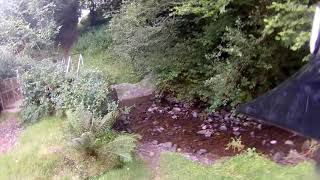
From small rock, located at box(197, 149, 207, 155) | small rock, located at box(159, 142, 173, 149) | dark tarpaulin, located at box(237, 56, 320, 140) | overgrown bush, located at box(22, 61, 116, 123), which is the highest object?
dark tarpaulin, located at box(237, 56, 320, 140)

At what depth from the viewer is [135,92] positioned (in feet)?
43.2

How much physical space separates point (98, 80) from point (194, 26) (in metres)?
3.10

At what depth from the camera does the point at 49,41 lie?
15.6 meters

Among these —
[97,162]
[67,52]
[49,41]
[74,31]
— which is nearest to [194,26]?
[97,162]

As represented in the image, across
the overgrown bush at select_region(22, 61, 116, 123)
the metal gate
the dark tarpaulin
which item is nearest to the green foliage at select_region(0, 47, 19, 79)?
the metal gate

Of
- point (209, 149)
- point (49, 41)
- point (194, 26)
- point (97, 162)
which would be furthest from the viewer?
point (49, 41)

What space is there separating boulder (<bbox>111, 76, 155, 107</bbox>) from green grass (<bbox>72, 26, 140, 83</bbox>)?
1.18 feet

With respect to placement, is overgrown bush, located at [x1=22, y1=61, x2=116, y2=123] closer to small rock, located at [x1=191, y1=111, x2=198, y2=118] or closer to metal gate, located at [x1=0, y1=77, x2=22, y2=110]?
metal gate, located at [x1=0, y1=77, x2=22, y2=110]

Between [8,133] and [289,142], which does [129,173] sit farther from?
[8,133]

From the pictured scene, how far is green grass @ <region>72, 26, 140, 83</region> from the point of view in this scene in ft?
46.0

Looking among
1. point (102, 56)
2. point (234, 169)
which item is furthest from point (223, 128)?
point (102, 56)

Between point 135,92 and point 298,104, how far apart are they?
34.9 ft

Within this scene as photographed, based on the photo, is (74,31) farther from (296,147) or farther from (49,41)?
(296,147)

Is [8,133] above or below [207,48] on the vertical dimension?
below
